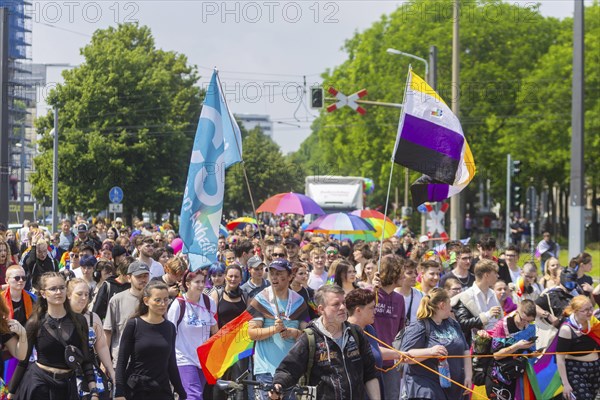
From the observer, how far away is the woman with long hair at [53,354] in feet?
24.2

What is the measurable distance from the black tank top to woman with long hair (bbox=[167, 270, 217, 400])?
35 centimetres

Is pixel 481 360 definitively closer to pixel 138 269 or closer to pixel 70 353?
pixel 138 269

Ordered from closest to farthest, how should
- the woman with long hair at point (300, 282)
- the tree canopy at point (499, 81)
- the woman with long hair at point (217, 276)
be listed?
1. the woman with long hair at point (300, 282)
2. the woman with long hair at point (217, 276)
3. the tree canopy at point (499, 81)

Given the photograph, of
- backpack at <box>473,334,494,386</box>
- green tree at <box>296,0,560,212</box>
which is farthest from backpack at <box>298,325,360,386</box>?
green tree at <box>296,0,560,212</box>

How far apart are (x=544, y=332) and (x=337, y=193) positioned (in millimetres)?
28607

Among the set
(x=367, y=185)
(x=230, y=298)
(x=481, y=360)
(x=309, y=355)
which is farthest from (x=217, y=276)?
(x=367, y=185)

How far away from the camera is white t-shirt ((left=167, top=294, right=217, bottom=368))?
9734 millimetres

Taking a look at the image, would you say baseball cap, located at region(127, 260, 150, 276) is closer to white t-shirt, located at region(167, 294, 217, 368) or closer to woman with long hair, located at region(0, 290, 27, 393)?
white t-shirt, located at region(167, 294, 217, 368)

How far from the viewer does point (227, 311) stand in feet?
34.1

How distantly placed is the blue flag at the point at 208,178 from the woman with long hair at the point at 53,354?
217 cm

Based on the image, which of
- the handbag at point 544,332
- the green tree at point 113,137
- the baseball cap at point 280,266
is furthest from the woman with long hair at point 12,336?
the green tree at point 113,137

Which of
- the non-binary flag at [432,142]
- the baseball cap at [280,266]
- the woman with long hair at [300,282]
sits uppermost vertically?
the non-binary flag at [432,142]

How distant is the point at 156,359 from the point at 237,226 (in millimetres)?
25552

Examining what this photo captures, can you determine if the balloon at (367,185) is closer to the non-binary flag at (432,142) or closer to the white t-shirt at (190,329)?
the non-binary flag at (432,142)
